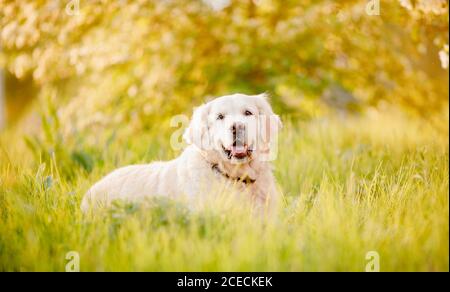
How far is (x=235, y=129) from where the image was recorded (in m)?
3.62

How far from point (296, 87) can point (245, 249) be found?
4.48 meters

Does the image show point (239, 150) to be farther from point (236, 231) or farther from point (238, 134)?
point (236, 231)

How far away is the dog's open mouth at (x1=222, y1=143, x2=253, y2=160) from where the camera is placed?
373cm

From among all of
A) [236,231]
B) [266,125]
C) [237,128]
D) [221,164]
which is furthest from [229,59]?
[236,231]

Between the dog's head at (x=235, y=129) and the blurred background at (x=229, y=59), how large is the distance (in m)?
2.85

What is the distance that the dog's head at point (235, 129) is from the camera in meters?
3.70

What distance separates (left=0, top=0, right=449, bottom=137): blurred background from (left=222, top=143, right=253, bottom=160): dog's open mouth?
314cm

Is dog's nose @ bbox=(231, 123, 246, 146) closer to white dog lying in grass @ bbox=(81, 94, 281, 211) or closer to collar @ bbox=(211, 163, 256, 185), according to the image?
white dog lying in grass @ bbox=(81, 94, 281, 211)

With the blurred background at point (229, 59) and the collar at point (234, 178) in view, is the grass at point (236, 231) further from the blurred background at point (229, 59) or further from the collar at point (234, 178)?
the blurred background at point (229, 59)

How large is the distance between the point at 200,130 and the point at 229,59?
11.5ft

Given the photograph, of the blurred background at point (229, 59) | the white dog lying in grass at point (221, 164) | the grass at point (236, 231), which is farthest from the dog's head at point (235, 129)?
the blurred background at point (229, 59)

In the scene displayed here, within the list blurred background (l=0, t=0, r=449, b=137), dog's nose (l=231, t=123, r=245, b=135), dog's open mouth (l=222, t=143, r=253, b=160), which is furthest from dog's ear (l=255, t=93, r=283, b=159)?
blurred background (l=0, t=0, r=449, b=137)
